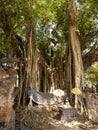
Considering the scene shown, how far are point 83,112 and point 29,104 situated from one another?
5.23 ft

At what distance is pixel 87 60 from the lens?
358 inches

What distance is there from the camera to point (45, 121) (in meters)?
6.98

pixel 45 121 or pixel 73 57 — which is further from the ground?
pixel 73 57

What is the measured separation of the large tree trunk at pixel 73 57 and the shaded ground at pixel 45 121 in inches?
44.0

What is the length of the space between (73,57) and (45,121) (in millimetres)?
2286

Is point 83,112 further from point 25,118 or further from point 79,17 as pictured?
point 79,17

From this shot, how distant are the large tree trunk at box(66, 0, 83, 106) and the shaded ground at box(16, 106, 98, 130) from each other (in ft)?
3.66

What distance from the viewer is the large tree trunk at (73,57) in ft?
27.0

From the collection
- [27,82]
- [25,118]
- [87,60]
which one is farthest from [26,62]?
[87,60]

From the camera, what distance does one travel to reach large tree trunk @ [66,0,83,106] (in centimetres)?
822

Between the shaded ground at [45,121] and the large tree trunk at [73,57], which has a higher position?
the large tree trunk at [73,57]

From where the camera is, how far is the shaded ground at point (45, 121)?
21.7 ft

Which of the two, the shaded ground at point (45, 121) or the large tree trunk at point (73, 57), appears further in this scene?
the large tree trunk at point (73, 57)

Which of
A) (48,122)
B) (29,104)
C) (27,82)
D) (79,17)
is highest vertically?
(79,17)
